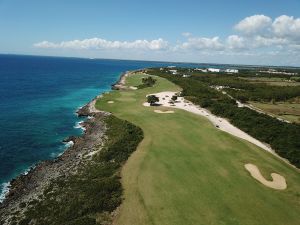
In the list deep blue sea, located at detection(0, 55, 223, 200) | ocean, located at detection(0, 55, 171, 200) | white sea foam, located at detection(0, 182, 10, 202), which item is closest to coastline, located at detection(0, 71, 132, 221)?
white sea foam, located at detection(0, 182, 10, 202)

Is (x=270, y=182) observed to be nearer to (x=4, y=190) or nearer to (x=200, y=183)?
(x=200, y=183)

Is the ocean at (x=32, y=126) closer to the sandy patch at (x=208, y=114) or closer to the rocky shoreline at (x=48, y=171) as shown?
the rocky shoreline at (x=48, y=171)

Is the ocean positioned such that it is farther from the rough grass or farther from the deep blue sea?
the rough grass

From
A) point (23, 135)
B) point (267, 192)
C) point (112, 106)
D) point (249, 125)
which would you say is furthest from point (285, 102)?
point (23, 135)

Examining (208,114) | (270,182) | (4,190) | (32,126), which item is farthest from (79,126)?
(270,182)

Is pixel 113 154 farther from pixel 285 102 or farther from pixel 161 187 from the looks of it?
pixel 285 102

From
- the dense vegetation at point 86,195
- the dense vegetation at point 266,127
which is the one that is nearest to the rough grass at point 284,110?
the dense vegetation at point 266,127

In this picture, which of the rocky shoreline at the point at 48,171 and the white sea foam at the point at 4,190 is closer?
the rocky shoreline at the point at 48,171
